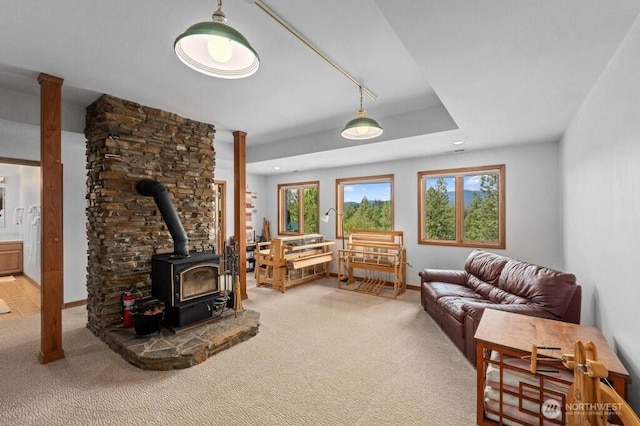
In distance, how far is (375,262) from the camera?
17.4 ft

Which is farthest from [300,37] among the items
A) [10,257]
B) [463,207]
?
[10,257]

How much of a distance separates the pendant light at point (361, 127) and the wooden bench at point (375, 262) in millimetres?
2408

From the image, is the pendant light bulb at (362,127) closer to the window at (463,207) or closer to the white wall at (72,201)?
the window at (463,207)

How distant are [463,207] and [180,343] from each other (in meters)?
4.60

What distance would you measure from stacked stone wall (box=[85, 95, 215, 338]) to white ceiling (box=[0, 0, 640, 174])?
0.25 meters

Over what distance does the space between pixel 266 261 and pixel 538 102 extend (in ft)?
14.8

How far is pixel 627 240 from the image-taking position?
177 cm

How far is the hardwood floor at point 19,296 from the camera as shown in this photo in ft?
13.3

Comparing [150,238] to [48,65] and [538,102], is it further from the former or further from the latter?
[538,102]

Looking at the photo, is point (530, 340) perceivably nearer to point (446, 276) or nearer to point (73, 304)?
point (446, 276)

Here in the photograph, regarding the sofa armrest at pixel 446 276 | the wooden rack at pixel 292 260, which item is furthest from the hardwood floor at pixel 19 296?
the sofa armrest at pixel 446 276

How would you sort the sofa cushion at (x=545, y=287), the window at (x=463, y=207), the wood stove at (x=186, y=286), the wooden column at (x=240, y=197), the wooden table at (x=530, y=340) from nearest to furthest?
the wooden table at (x=530, y=340) → the sofa cushion at (x=545, y=287) → the wood stove at (x=186, y=286) → the wooden column at (x=240, y=197) → the window at (x=463, y=207)

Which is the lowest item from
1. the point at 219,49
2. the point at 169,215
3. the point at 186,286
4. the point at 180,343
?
the point at 180,343

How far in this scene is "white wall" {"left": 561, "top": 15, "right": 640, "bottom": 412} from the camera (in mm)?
1660
